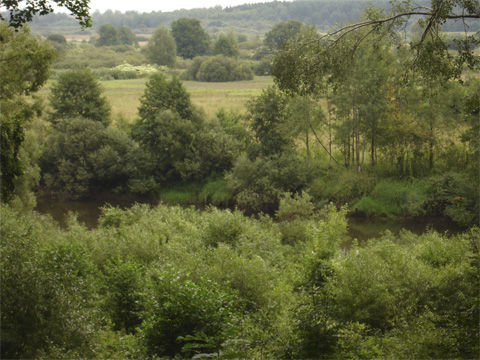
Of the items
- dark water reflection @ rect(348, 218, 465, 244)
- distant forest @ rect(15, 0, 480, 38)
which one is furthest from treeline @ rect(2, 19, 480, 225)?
distant forest @ rect(15, 0, 480, 38)

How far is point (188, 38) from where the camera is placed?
78.9m

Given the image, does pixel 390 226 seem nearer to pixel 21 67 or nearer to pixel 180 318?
pixel 21 67

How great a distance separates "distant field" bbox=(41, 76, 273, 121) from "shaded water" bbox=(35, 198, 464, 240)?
10597mm

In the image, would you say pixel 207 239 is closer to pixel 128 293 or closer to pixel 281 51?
pixel 128 293

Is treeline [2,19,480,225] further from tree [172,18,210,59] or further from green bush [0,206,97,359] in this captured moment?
tree [172,18,210,59]

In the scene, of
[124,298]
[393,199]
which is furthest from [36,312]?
[393,199]

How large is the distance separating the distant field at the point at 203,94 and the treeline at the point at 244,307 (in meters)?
32.4

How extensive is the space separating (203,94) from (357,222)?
27946 mm

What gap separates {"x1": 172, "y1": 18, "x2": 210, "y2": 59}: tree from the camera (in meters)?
78.6

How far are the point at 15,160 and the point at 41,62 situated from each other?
7.35m

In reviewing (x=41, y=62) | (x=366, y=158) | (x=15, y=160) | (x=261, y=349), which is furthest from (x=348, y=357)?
(x=366, y=158)

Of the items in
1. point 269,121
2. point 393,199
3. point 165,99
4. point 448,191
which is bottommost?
point 393,199

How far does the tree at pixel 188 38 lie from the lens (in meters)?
78.6

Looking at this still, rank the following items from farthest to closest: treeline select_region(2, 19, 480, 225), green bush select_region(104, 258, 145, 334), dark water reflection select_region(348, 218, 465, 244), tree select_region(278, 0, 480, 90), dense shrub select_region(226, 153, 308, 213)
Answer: dense shrub select_region(226, 153, 308, 213), treeline select_region(2, 19, 480, 225), dark water reflection select_region(348, 218, 465, 244), green bush select_region(104, 258, 145, 334), tree select_region(278, 0, 480, 90)
